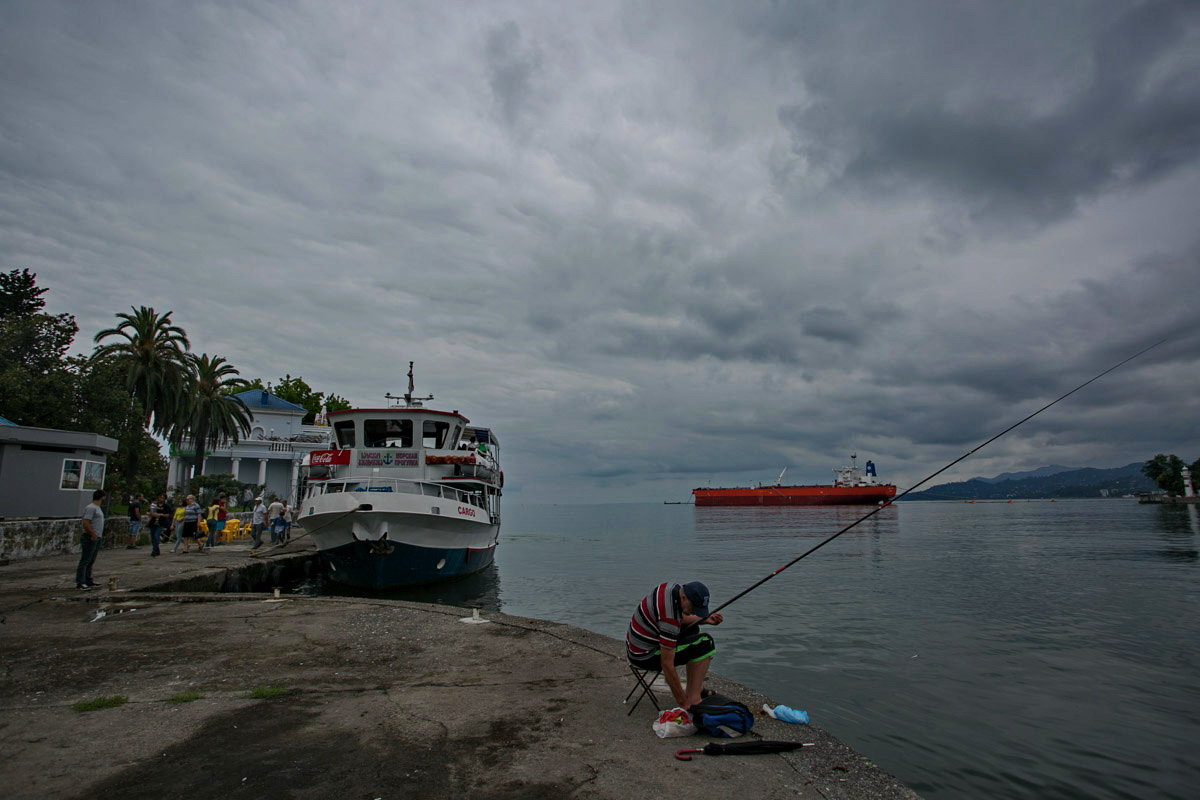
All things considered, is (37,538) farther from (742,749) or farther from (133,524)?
(742,749)

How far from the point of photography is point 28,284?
41812 millimetres

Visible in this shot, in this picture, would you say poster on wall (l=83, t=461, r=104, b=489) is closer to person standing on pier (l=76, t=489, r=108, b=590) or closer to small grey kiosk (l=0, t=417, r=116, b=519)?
small grey kiosk (l=0, t=417, r=116, b=519)

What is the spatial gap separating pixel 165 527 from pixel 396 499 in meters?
12.5

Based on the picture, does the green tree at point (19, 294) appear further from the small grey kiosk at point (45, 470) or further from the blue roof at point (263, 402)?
the small grey kiosk at point (45, 470)

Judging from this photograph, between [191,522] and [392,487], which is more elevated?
[392,487]

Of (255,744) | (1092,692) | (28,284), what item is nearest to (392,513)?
(255,744)

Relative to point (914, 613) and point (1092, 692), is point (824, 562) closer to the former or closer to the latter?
point (914, 613)

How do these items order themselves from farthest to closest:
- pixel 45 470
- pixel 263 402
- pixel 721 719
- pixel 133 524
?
1. pixel 263 402
2. pixel 133 524
3. pixel 45 470
4. pixel 721 719

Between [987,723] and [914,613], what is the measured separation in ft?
25.1

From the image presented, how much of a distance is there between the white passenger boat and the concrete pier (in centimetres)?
772

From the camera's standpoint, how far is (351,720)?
191 inches

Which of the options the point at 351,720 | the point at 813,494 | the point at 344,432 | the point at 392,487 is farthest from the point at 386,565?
the point at 813,494

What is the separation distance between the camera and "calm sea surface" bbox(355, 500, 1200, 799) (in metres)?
6.66

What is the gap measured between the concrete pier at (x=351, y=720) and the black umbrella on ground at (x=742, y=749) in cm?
5
